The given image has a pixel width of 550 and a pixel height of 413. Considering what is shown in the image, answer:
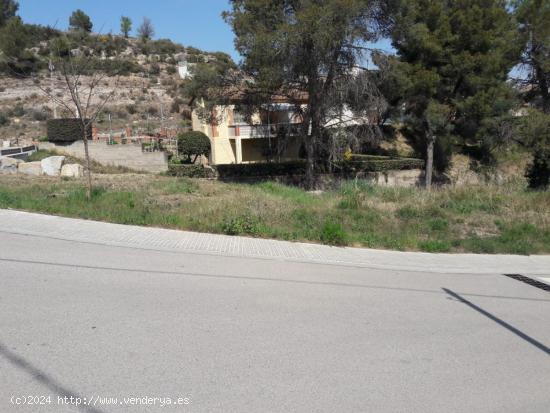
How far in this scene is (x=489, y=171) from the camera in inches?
1512

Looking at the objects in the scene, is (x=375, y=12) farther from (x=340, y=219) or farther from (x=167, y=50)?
(x=167, y=50)

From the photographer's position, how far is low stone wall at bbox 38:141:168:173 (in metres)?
30.2

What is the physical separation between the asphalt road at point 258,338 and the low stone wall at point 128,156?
2341 cm

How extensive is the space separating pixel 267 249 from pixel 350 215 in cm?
376

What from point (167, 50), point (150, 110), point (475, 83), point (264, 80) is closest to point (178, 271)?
point (264, 80)

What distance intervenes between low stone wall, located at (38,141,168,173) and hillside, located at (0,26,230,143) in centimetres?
823

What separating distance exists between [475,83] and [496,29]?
3917 millimetres

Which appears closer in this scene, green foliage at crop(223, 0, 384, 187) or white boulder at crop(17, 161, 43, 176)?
green foliage at crop(223, 0, 384, 187)

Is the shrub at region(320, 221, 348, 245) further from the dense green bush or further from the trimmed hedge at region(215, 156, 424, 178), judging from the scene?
the dense green bush

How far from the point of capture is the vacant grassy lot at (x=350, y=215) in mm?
10094

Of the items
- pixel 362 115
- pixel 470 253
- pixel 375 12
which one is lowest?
pixel 470 253

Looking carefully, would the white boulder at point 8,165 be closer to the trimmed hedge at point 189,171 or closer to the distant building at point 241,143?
the trimmed hedge at point 189,171

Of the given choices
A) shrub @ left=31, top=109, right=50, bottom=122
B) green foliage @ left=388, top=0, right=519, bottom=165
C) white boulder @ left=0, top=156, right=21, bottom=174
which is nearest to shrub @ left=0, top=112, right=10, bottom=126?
shrub @ left=31, top=109, right=50, bottom=122

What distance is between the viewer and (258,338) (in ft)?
15.9
